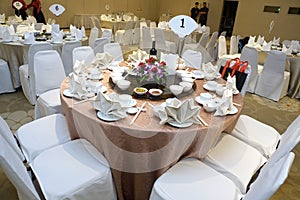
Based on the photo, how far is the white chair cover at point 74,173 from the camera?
4.31 ft

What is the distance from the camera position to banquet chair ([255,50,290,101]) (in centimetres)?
370

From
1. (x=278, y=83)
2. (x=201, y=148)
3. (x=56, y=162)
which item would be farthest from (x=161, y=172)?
(x=278, y=83)

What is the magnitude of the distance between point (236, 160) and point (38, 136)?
5.10ft

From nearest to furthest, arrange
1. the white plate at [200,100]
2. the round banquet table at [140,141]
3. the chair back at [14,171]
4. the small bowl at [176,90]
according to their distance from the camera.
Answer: the chair back at [14,171] < the round banquet table at [140,141] < the white plate at [200,100] < the small bowl at [176,90]

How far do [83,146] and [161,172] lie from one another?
61 centimetres

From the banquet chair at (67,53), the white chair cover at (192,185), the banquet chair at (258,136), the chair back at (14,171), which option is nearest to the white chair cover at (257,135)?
the banquet chair at (258,136)

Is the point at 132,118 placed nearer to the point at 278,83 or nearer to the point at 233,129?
the point at 233,129

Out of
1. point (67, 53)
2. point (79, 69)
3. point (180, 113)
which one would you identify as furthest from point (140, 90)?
point (67, 53)

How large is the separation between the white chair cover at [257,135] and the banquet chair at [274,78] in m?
2.16

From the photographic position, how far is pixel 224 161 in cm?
161

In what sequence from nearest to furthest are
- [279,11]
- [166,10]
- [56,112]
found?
[56,112]
[279,11]
[166,10]

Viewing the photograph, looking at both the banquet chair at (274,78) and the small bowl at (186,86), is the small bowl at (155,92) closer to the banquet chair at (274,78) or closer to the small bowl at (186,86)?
the small bowl at (186,86)

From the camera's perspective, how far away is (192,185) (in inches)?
53.4

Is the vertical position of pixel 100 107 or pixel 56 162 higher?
pixel 100 107
